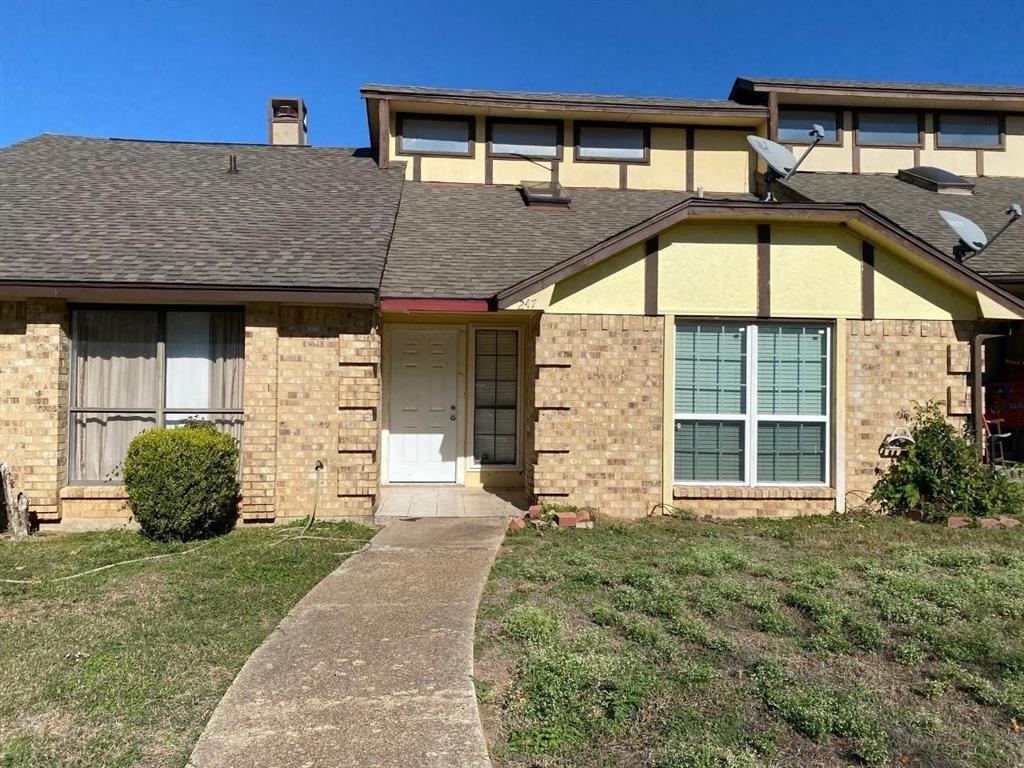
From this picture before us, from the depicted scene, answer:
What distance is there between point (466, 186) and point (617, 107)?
2.90 metres

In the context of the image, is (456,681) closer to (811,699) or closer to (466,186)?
(811,699)

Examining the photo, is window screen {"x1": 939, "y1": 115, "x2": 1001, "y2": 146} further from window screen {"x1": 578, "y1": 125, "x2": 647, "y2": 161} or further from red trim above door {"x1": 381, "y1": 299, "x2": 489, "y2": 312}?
red trim above door {"x1": 381, "y1": 299, "x2": 489, "y2": 312}

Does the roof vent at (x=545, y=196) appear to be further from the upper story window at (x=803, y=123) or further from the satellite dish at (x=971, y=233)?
the satellite dish at (x=971, y=233)

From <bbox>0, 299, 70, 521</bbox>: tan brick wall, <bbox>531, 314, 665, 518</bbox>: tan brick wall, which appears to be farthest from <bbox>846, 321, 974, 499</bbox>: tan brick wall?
<bbox>0, 299, 70, 521</bbox>: tan brick wall

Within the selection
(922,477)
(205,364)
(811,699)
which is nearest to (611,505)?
(922,477)

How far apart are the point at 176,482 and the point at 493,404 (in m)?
4.36

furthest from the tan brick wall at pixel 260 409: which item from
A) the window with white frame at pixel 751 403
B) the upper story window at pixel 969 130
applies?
the upper story window at pixel 969 130

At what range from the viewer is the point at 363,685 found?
3631mm

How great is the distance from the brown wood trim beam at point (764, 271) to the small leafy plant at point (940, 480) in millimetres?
2190

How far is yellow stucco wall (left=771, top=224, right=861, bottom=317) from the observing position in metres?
7.78

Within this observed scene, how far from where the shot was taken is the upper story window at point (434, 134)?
39.2 feet

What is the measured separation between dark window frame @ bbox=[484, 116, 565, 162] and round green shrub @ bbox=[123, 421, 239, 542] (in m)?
7.25

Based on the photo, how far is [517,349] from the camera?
9844 millimetres

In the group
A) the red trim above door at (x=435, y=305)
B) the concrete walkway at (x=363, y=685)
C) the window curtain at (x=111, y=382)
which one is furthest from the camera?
the red trim above door at (x=435, y=305)
